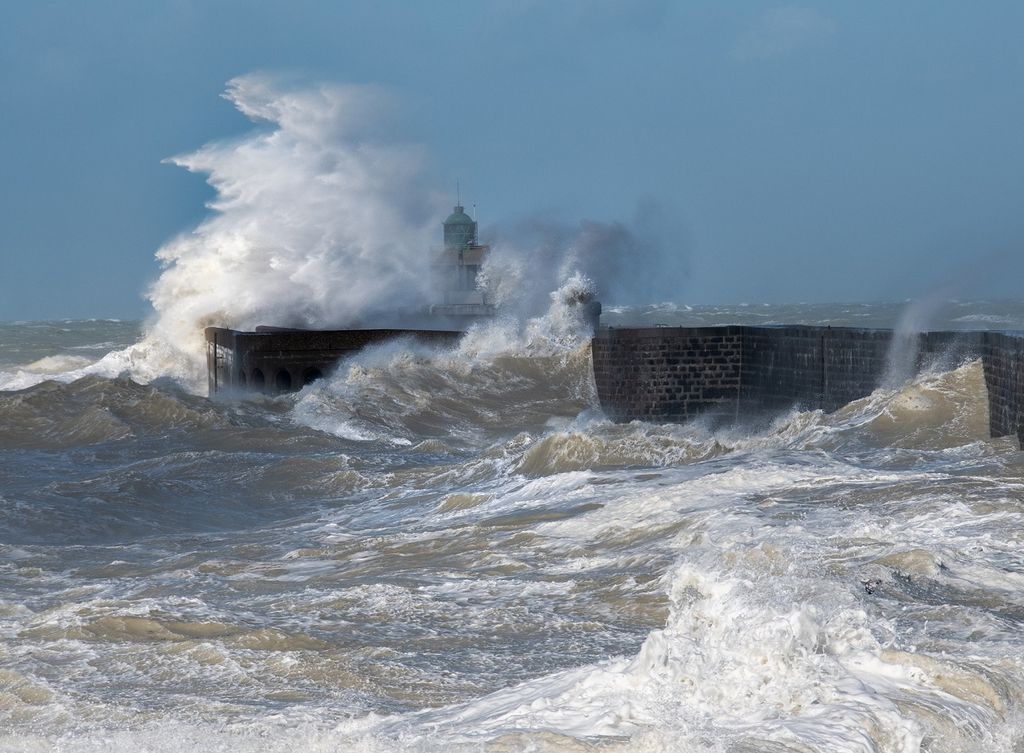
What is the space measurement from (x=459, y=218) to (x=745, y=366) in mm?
23368

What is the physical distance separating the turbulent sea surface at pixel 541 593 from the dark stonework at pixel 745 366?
615 millimetres

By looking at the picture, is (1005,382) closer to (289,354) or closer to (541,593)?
(541,593)

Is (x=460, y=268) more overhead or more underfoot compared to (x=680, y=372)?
more overhead

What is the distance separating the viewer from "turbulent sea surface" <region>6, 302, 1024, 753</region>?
4.53m

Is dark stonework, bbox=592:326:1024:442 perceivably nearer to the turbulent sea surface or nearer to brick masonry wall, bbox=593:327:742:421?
brick masonry wall, bbox=593:327:742:421

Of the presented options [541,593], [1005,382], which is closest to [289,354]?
[1005,382]

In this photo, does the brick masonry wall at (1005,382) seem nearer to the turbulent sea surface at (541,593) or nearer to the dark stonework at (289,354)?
the turbulent sea surface at (541,593)

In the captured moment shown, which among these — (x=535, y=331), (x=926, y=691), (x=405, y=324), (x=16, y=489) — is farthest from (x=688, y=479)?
(x=405, y=324)

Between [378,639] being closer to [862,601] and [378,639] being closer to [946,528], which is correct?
[862,601]

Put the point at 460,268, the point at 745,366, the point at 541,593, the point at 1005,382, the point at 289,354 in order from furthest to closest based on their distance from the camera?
1. the point at 460,268
2. the point at 289,354
3. the point at 745,366
4. the point at 1005,382
5. the point at 541,593

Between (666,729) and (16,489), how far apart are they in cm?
958

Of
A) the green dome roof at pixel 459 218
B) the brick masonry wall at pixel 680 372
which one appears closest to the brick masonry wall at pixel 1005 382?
the brick masonry wall at pixel 680 372

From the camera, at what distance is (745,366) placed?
1655cm

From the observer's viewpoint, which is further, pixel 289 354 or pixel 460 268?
pixel 460 268
